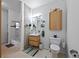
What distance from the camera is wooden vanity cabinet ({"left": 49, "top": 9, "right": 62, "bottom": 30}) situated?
3648mm

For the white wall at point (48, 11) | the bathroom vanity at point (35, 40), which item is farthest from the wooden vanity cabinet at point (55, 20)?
the bathroom vanity at point (35, 40)

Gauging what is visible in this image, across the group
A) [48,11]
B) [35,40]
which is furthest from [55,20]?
[35,40]

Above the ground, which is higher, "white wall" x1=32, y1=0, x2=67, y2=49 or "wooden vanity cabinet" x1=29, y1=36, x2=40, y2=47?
"white wall" x1=32, y1=0, x2=67, y2=49

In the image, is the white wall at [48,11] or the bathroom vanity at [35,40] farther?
the bathroom vanity at [35,40]

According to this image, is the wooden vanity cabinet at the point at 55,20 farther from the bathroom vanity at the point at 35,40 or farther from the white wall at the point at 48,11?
the bathroom vanity at the point at 35,40

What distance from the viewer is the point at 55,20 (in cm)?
376

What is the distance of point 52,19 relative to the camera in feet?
12.6

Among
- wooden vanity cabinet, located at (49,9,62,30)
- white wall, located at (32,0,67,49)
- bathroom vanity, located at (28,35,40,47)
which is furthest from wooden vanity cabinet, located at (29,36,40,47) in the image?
wooden vanity cabinet, located at (49,9,62,30)

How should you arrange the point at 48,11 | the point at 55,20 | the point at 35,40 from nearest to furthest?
the point at 55,20, the point at 48,11, the point at 35,40

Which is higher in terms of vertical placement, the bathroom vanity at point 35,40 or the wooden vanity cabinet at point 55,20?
the wooden vanity cabinet at point 55,20

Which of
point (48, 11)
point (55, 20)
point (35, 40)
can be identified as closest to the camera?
point (55, 20)

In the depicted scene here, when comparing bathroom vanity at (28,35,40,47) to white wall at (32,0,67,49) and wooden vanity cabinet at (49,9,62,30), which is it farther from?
wooden vanity cabinet at (49,9,62,30)

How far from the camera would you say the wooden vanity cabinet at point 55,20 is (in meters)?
3.65

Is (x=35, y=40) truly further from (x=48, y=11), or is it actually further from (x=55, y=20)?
(x=48, y=11)
